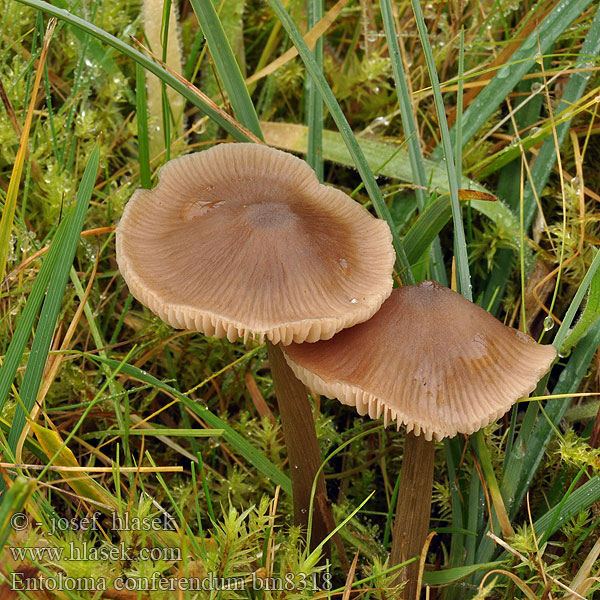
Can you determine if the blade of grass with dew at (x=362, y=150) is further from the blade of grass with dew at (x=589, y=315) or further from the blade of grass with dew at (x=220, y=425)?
the blade of grass with dew at (x=220, y=425)

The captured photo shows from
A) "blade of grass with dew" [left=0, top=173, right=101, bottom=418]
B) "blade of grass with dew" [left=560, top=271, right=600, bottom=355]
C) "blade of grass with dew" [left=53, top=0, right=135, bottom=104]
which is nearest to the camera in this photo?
"blade of grass with dew" [left=0, top=173, right=101, bottom=418]

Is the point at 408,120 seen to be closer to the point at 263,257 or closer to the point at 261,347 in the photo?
the point at 263,257

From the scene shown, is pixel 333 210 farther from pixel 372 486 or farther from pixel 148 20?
pixel 148 20

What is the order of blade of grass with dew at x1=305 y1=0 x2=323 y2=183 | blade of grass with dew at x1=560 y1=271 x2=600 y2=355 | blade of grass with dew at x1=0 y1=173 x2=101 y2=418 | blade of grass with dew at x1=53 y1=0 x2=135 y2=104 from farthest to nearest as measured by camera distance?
blade of grass with dew at x1=53 y1=0 x2=135 y2=104 → blade of grass with dew at x1=305 y1=0 x2=323 y2=183 → blade of grass with dew at x1=560 y1=271 x2=600 y2=355 → blade of grass with dew at x1=0 y1=173 x2=101 y2=418

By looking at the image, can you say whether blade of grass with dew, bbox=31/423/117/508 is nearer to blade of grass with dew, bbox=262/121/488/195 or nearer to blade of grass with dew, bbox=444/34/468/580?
blade of grass with dew, bbox=444/34/468/580

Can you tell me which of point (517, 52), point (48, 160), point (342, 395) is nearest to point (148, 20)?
point (48, 160)

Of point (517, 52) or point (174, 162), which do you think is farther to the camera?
point (517, 52)

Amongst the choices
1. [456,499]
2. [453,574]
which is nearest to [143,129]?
[456,499]

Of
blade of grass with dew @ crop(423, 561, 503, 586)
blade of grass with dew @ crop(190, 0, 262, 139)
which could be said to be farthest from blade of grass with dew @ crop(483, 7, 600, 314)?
blade of grass with dew @ crop(190, 0, 262, 139)
